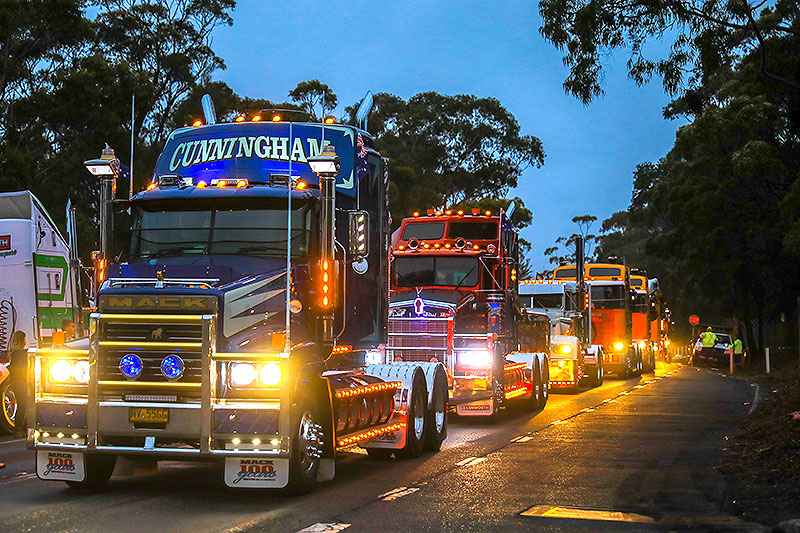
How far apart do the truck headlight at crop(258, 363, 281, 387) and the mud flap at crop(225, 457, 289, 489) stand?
2.39ft

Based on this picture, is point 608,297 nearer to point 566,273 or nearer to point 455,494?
point 566,273

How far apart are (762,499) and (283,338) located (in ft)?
16.7

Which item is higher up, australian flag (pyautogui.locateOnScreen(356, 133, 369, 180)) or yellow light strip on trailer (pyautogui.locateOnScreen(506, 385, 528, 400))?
australian flag (pyautogui.locateOnScreen(356, 133, 369, 180))

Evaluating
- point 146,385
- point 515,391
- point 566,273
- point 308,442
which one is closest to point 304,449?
point 308,442

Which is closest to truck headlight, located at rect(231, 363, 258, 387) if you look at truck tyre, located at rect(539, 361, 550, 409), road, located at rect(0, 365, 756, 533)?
road, located at rect(0, 365, 756, 533)

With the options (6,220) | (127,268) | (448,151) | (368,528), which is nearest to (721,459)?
(368,528)

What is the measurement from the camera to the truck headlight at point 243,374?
9969 millimetres

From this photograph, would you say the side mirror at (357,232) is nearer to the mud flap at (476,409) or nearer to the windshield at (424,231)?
the mud flap at (476,409)

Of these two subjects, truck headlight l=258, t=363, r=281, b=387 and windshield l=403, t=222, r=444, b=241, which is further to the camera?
windshield l=403, t=222, r=444, b=241

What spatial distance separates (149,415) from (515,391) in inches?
500

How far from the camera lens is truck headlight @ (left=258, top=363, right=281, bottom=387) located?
32.6ft

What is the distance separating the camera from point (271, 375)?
995cm

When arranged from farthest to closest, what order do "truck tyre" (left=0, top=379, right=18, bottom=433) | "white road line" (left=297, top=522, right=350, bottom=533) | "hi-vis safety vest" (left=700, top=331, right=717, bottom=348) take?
"hi-vis safety vest" (left=700, top=331, right=717, bottom=348) < "truck tyre" (left=0, top=379, right=18, bottom=433) < "white road line" (left=297, top=522, right=350, bottom=533)

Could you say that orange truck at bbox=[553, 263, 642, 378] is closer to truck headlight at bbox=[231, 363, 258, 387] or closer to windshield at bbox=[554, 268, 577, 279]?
windshield at bbox=[554, 268, 577, 279]
